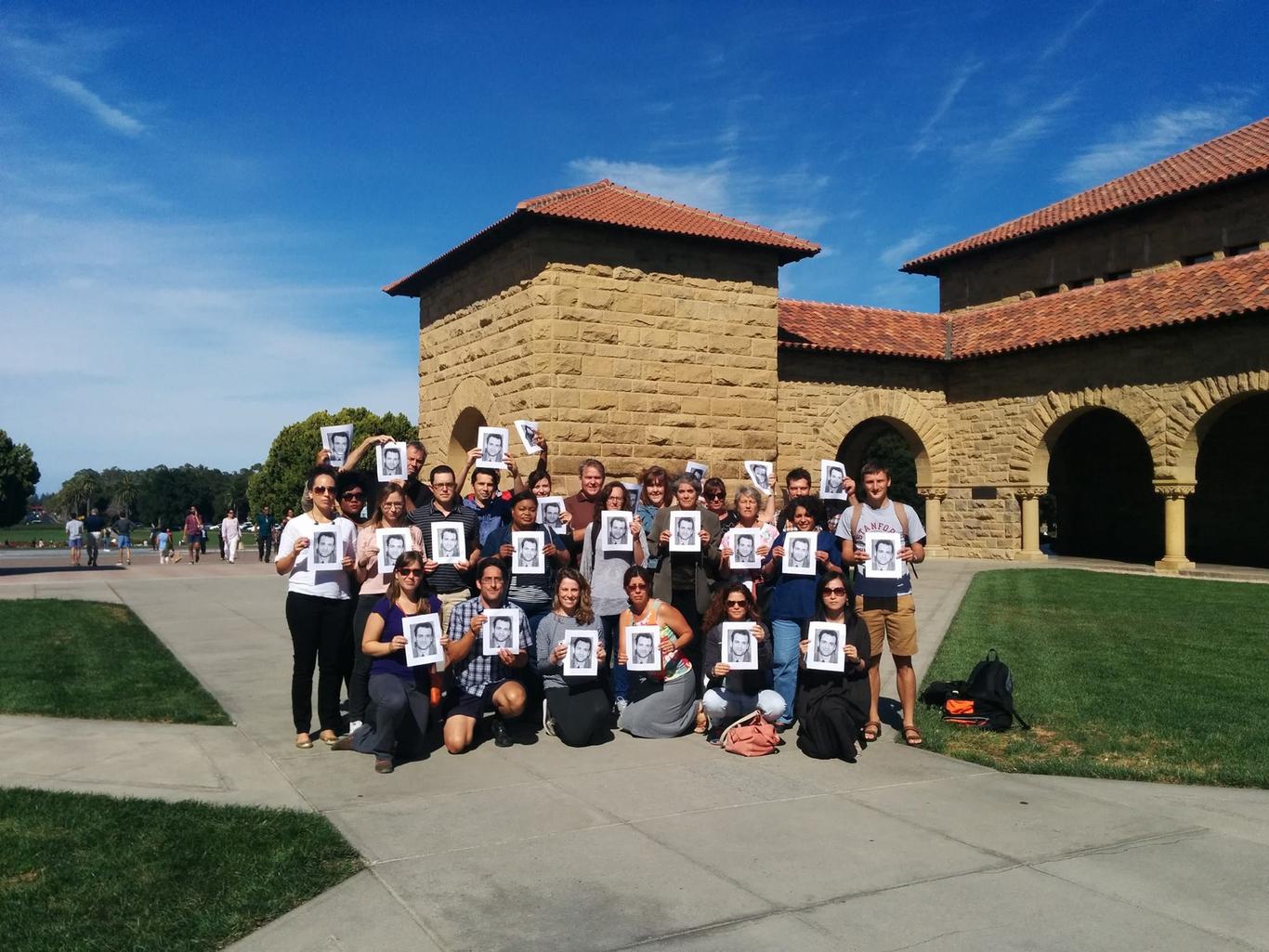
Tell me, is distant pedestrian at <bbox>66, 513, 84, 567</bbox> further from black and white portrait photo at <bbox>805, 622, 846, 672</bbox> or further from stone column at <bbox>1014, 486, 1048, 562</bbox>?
black and white portrait photo at <bbox>805, 622, 846, 672</bbox>

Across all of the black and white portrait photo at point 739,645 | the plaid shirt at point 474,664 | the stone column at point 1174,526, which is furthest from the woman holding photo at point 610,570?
the stone column at point 1174,526

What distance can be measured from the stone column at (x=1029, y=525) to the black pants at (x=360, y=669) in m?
19.4

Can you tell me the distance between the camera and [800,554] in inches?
290

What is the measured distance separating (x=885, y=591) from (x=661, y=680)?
1781mm

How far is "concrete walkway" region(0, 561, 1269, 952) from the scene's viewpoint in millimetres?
3842

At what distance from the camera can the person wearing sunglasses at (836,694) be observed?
661 centimetres

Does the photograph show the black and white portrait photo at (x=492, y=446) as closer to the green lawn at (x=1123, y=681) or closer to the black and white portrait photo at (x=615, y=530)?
the black and white portrait photo at (x=615, y=530)

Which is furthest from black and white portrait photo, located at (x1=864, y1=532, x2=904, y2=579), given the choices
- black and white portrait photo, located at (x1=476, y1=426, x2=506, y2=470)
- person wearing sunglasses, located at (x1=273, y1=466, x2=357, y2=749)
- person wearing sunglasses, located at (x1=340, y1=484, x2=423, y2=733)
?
person wearing sunglasses, located at (x1=273, y1=466, x2=357, y2=749)

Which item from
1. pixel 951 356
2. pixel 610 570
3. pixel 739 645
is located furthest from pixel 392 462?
pixel 951 356

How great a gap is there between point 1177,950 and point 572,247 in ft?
37.6

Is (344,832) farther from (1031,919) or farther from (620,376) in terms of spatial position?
(620,376)

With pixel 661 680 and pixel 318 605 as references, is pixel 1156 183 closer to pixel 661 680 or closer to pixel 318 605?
pixel 661 680

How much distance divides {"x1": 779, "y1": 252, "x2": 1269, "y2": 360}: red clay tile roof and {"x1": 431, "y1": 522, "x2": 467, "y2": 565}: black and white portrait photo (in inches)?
553

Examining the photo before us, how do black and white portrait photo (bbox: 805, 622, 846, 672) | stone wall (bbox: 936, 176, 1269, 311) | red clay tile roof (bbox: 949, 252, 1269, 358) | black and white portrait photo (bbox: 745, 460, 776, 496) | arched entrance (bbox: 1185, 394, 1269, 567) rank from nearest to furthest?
black and white portrait photo (bbox: 805, 622, 846, 672) < black and white portrait photo (bbox: 745, 460, 776, 496) < red clay tile roof (bbox: 949, 252, 1269, 358) < stone wall (bbox: 936, 176, 1269, 311) < arched entrance (bbox: 1185, 394, 1269, 567)
